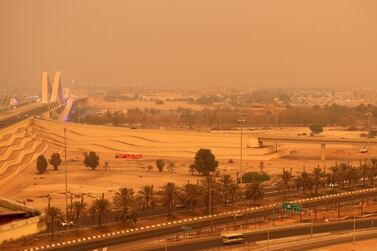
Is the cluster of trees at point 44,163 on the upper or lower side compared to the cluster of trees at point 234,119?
lower

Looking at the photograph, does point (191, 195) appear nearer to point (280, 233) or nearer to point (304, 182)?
point (280, 233)

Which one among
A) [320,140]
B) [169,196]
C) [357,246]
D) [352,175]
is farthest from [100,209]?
[320,140]

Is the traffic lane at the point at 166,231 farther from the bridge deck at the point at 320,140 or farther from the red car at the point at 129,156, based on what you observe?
the red car at the point at 129,156

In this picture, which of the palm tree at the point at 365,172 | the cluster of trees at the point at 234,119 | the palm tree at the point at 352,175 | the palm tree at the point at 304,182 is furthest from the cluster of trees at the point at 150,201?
the cluster of trees at the point at 234,119

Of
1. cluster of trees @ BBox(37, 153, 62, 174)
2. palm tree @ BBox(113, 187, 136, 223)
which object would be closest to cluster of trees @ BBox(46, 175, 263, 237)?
palm tree @ BBox(113, 187, 136, 223)

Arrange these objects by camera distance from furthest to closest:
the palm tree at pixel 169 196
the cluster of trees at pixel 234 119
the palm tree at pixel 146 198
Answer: the cluster of trees at pixel 234 119
the palm tree at pixel 146 198
the palm tree at pixel 169 196

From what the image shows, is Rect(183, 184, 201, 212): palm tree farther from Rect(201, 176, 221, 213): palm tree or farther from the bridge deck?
the bridge deck
